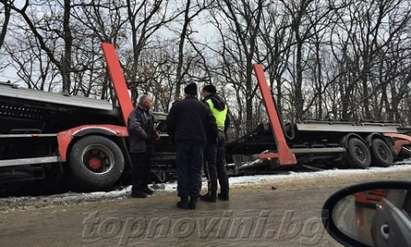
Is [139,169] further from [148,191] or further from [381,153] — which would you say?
[381,153]

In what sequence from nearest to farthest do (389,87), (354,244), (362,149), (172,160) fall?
(354,244), (172,160), (362,149), (389,87)

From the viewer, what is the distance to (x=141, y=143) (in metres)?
9.15

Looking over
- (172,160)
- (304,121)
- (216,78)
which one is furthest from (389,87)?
(172,160)

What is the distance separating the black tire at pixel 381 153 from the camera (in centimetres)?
1623

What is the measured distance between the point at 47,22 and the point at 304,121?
43.3ft

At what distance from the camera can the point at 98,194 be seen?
966 cm

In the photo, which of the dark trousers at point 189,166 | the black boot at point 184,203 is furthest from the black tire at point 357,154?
the black boot at point 184,203

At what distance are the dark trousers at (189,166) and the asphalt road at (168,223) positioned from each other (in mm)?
302

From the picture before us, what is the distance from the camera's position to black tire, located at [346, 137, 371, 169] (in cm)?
1555

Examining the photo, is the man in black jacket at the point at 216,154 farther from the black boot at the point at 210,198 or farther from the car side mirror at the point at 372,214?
the car side mirror at the point at 372,214

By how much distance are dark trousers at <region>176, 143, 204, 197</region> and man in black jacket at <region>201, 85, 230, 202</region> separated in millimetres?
565

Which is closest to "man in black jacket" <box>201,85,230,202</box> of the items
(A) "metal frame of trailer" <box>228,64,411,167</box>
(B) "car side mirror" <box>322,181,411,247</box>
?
(A) "metal frame of trailer" <box>228,64,411,167</box>

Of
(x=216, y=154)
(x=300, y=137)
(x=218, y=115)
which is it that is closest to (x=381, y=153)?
(x=300, y=137)

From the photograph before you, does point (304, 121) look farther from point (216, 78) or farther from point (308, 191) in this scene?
point (216, 78)
